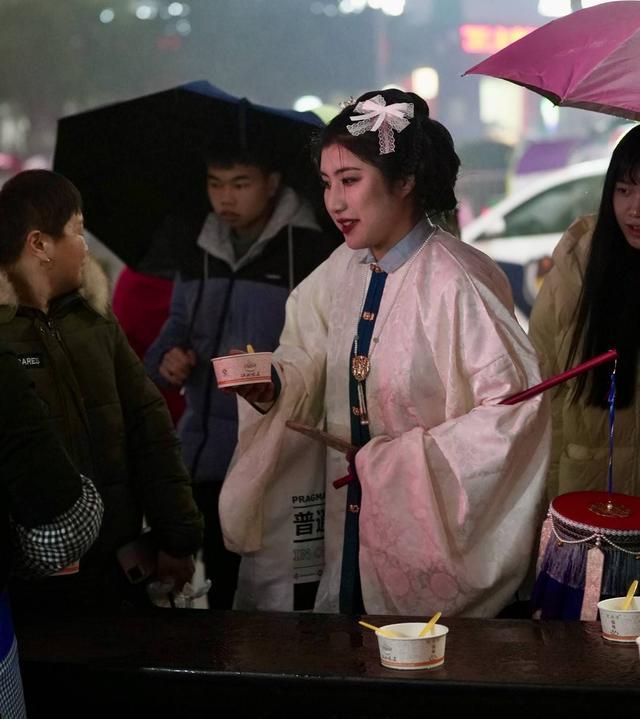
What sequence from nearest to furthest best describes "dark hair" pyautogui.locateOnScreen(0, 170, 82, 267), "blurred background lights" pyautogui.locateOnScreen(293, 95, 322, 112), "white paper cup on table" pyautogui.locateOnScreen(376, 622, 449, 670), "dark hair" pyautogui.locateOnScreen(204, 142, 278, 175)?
"white paper cup on table" pyautogui.locateOnScreen(376, 622, 449, 670) < "dark hair" pyautogui.locateOnScreen(0, 170, 82, 267) < "dark hair" pyautogui.locateOnScreen(204, 142, 278, 175) < "blurred background lights" pyautogui.locateOnScreen(293, 95, 322, 112)

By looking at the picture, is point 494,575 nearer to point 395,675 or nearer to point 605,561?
point 605,561

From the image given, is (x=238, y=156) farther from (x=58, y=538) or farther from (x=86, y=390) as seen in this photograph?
(x=58, y=538)

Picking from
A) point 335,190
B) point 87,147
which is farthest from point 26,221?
point 87,147

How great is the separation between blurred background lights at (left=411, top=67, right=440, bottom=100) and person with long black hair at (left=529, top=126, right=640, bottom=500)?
3.23 feet

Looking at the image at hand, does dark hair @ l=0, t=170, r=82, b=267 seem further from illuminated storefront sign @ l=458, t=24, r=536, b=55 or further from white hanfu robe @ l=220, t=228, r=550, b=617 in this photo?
illuminated storefront sign @ l=458, t=24, r=536, b=55

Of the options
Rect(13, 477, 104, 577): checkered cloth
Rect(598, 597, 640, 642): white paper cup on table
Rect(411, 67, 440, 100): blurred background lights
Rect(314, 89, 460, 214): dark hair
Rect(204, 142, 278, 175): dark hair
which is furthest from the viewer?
Rect(411, 67, 440, 100): blurred background lights

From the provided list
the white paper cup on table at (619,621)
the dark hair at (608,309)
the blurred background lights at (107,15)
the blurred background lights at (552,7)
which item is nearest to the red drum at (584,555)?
the white paper cup on table at (619,621)

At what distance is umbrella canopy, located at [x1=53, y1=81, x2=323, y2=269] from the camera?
4.41 meters

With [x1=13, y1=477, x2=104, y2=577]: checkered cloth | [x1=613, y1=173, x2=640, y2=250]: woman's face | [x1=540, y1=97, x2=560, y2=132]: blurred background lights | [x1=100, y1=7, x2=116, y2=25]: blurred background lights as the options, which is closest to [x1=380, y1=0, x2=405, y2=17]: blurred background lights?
[x1=540, y1=97, x2=560, y2=132]: blurred background lights

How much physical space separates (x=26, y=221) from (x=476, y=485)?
1424 mm

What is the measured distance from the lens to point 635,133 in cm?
360

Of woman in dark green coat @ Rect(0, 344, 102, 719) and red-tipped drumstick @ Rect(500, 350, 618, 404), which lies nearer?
woman in dark green coat @ Rect(0, 344, 102, 719)

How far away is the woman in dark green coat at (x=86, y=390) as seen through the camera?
3.25 m

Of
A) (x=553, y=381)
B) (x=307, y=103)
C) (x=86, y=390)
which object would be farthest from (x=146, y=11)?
(x=553, y=381)
